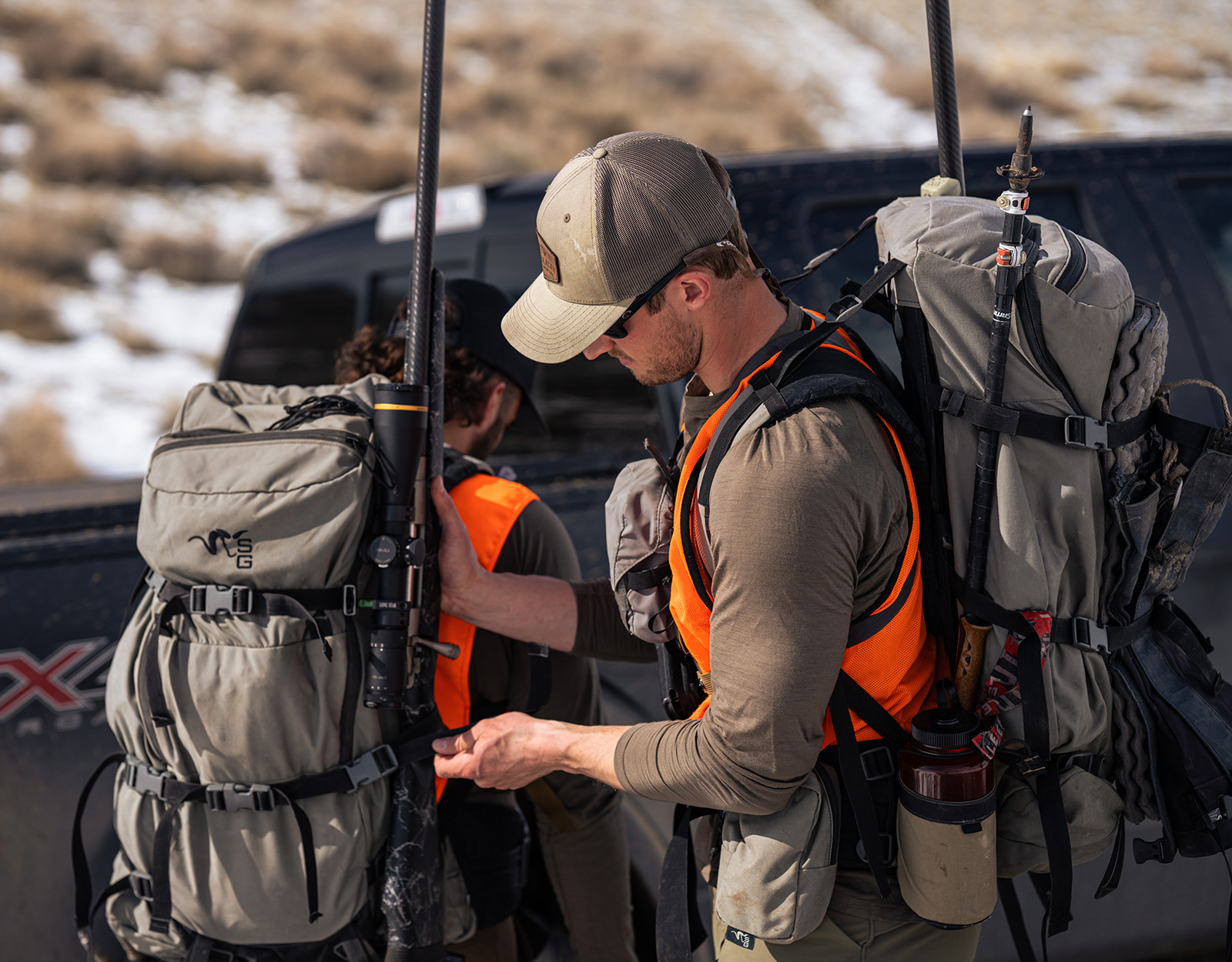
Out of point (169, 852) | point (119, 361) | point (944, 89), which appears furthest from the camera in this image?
point (119, 361)

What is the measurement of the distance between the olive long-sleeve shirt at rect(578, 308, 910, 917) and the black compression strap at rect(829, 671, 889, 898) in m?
0.08

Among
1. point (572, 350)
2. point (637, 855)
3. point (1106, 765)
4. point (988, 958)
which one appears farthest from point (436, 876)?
point (988, 958)

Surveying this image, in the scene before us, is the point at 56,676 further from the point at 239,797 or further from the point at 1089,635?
the point at 1089,635

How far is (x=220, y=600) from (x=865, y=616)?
3.33ft

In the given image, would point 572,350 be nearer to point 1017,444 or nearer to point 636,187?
point 636,187

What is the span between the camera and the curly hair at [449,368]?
2.10m

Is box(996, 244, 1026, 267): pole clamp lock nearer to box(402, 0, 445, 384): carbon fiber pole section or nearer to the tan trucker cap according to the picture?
the tan trucker cap

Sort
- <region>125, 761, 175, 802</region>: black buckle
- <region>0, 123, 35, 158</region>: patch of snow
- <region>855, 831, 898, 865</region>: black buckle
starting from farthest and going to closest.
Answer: <region>0, 123, 35, 158</region>: patch of snow, <region>125, 761, 175, 802</region>: black buckle, <region>855, 831, 898, 865</region>: black buckle

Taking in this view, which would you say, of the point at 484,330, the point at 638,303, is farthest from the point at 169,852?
the point at 638,303

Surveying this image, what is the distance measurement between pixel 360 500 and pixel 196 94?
1941cm

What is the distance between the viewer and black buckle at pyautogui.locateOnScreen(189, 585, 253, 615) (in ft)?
5.59

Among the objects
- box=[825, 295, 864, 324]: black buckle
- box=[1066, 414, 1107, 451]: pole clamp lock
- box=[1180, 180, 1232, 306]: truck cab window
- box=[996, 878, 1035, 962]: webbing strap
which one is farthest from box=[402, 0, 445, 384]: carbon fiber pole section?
→ box=[1180, 180, 1232, 306]: truck cab window

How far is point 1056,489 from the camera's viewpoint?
1.52 metres

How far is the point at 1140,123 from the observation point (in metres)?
19.7
